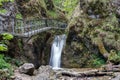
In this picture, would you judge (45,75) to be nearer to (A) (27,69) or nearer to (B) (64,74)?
(A) (27,69)

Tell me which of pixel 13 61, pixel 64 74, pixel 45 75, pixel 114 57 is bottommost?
pixel 64 74

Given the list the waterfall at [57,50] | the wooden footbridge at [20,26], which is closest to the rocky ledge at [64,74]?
the wooden footbridge at [20,26]

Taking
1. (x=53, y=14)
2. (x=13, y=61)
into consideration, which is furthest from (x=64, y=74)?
(x=53, y=14)

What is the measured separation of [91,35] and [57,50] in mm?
3225

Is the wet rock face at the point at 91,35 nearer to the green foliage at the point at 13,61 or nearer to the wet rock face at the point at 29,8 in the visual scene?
the green foliage at the point at 13,61

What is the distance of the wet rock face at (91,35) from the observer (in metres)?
16.9

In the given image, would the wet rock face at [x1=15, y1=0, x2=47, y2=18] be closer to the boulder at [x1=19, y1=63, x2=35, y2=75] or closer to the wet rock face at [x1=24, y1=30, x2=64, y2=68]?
the wet rock face at [x1=24, y1=30, x2=64, y2=68]

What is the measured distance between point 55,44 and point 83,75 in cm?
698

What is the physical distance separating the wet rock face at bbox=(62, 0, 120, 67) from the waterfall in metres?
0.52

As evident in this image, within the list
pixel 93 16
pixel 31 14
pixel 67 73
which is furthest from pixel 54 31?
pixel 67 73

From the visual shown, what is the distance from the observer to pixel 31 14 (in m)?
22.0

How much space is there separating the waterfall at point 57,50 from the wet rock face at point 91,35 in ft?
1.70

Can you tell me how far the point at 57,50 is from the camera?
19.4 m

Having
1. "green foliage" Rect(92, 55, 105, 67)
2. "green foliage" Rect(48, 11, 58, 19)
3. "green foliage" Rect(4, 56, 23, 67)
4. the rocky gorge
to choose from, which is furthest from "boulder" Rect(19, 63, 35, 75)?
"green foliage" Rect(48, 11, 58, 19)
